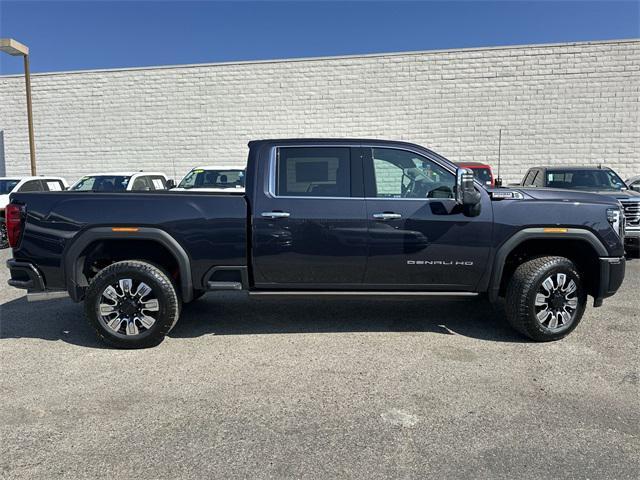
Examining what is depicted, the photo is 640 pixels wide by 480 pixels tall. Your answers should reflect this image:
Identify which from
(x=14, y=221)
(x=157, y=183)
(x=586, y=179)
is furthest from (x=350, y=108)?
(x=14, y=221)

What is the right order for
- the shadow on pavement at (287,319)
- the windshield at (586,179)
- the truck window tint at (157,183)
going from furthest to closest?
the truck window tint at (157,183)
the windshield at (586,179)
the shadow on pavement at (287,319)

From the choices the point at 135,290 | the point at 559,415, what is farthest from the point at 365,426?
the point at 135,290

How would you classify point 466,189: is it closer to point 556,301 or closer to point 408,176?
point 408,176

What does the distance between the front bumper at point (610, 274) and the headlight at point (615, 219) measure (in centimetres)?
29

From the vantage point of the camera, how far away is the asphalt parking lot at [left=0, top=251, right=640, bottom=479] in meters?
2.58

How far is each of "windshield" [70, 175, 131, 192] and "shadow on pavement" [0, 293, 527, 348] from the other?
5.65 meters

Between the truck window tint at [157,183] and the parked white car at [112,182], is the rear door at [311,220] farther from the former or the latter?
the truck window tint at [157,183]

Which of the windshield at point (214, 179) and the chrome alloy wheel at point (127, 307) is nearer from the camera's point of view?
the chrome alloy wheel at point (127, 307)

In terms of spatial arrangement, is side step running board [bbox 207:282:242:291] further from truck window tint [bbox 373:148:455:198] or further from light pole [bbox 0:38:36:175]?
light pole [bbox 0:38:36:175]

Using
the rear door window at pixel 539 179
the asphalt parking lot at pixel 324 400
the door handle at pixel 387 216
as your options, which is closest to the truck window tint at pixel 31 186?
the asphalt parking lot at pixel 324 400

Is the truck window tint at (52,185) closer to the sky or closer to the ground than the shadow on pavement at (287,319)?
closer to the sky

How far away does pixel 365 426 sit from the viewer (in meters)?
2.94

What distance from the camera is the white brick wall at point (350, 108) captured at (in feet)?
47.9

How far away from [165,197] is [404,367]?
2.71 metres
